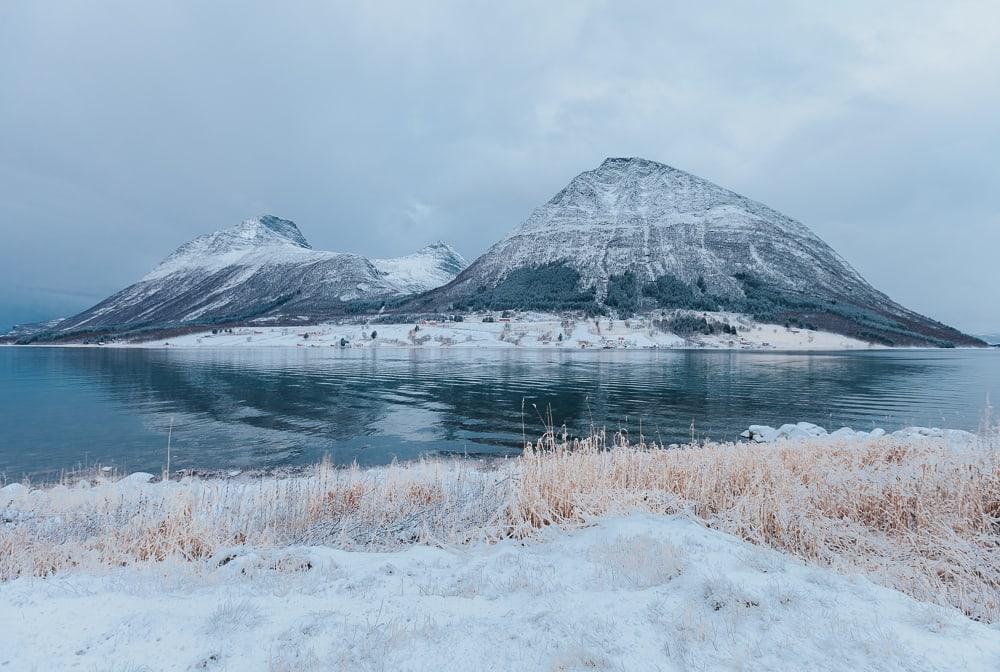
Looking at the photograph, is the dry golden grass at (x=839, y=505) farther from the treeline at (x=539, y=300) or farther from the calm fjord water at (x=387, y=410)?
the treeline at (x=539, y=300)

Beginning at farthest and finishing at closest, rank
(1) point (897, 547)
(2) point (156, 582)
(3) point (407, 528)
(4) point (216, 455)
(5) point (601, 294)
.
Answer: (5) point (601, 294), (4) point (216, 455), (3) point (407, 528), (1) point (897, 547), (2) point (156, 582)

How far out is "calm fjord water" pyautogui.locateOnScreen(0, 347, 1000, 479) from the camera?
21.1 meters

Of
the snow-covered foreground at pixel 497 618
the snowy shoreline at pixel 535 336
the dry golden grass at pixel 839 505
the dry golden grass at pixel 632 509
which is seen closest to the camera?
the snow-covered foreground at pixel 497 618

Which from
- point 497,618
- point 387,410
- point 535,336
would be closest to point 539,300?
point 535,336

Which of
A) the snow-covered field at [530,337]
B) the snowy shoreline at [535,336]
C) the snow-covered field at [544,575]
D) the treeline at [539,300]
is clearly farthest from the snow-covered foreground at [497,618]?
the treeline at [539,300]

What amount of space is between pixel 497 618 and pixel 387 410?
28.1 m

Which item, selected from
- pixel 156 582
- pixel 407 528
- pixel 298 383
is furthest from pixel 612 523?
pixel 298 383

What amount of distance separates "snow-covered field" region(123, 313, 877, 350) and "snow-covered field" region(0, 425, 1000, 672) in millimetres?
114084

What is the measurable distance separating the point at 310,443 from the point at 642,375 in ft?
130

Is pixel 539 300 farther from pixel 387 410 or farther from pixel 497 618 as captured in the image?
pixel 497 618

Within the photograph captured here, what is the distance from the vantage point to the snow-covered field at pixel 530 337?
12575 centimetres

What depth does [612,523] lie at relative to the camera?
6258mm

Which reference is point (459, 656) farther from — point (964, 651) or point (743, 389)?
point (743, 389)

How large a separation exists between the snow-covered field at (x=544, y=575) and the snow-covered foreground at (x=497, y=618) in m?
0.02
